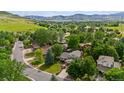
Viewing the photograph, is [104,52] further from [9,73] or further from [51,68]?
[9,73]

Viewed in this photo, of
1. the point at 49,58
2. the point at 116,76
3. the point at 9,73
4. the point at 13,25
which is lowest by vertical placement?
the point at 49,58

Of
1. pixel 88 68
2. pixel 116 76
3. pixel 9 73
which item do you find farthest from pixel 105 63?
pixel 9 73

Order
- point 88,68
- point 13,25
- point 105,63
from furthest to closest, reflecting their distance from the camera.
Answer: point 105,63 < point 88,68 < point 13,25

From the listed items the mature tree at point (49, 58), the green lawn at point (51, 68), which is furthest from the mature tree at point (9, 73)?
the mature tree at point (49, 58)

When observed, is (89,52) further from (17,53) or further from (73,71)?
(17,53)

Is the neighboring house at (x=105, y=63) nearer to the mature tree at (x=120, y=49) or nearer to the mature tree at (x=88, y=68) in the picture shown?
the mature tree at (x=88, y=68)

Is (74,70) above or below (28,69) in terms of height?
above
